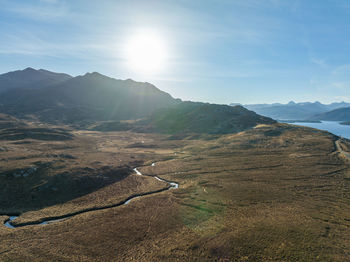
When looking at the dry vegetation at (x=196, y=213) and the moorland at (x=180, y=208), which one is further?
the moorland at (x=180, y=208)

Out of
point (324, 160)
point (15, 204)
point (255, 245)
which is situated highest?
point (324, 160)

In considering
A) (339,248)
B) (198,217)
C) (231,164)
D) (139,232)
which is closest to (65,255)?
(139,232)

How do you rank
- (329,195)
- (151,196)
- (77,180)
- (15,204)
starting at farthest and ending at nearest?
(77,180)
(151,196)
(329,195)
(15,204)

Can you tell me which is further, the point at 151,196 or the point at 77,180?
the point at 77,180

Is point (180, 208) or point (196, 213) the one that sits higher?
point (196, 213)

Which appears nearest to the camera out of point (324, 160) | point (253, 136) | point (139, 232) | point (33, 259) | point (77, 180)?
point (33, 259)

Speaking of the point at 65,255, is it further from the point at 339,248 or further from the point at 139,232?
the point at 339,248

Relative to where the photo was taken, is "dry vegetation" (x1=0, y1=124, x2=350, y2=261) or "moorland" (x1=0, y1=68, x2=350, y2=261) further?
"moorland" (x1=0, y1=68, x2=350, y2=261)

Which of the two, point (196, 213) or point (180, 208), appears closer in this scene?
point (196, 213)
